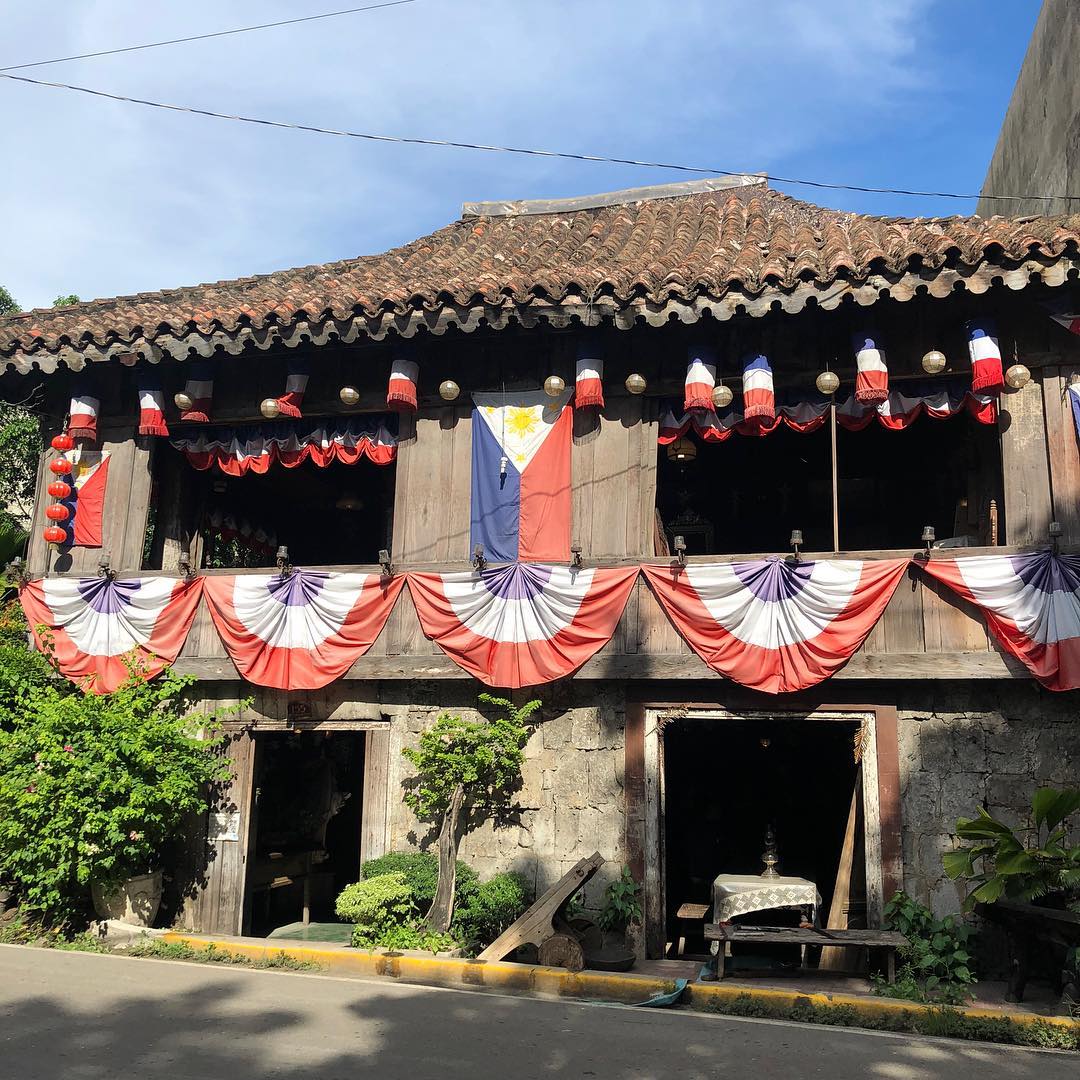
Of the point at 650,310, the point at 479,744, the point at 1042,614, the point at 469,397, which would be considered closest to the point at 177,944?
the point at 479,744

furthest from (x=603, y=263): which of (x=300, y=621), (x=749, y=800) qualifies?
(x=749, y=800)

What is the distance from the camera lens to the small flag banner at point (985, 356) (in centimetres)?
994

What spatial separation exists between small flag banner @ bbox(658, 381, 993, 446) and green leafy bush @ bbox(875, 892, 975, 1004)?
484 centimetres

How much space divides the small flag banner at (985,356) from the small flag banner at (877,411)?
0.34 m

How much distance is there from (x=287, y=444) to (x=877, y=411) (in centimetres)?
697

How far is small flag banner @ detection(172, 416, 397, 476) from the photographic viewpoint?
12.0m

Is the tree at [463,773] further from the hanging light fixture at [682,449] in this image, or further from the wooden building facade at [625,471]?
the hanging light fixture at [682,449]

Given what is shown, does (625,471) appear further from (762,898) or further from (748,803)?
(748,803)

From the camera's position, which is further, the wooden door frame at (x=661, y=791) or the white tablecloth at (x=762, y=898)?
the white tablecloth at (x=762, y=898)

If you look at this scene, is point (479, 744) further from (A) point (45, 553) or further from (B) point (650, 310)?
(A) point (45, 553)

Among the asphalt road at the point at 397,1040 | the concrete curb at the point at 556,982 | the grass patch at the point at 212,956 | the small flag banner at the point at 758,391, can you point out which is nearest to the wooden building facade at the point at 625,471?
the small flag banner at the point at 758,391

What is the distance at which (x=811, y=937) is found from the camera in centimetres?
877

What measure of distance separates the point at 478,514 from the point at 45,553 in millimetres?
5780

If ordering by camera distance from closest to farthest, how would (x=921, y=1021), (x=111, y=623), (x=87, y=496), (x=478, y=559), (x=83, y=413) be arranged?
(x=921, y=1021), (x=478, y=559), (x=111, y=623), (x=83, y=413), (x=87, y=496)
